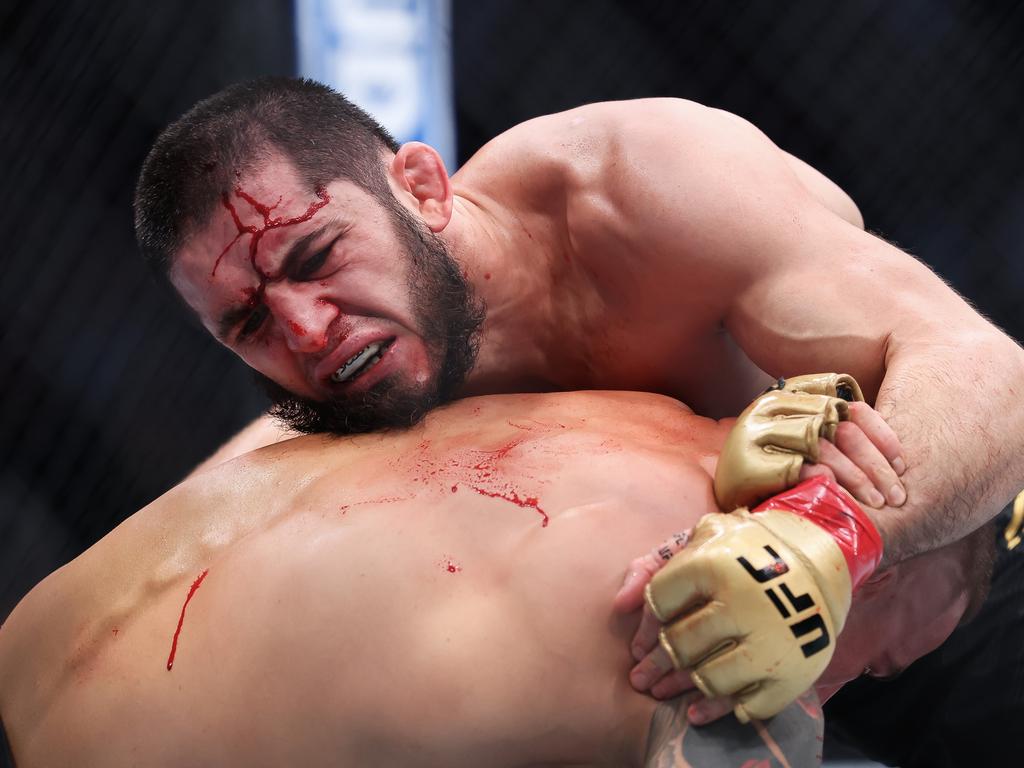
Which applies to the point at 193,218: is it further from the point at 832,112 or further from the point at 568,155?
the point at 832,112

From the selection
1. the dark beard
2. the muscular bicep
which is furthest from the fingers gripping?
the dark beard

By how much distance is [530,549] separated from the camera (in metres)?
0.89

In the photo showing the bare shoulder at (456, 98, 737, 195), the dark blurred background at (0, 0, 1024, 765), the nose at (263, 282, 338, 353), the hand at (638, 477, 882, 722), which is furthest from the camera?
the dark blurred background at (0, 0, 1024, 765)

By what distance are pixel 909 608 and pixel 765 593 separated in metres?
0.40

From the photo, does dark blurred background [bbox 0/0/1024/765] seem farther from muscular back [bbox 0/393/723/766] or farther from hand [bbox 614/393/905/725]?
hand [bbox 614/393/905/725]

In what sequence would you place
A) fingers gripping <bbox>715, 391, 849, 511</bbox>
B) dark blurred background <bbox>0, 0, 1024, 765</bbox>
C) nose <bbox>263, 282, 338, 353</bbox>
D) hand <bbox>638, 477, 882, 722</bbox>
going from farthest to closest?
dark blurred background <bbox>0, 0, 1024, 765</bbox>
nose <bbox>263, 282, 338, 353</bbox>
fingers gripping <bbox>715, 391, 849, 511</bbox>
hand <bbox>638, 477, 882, 722</bbox>

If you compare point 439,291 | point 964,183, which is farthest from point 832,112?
point 439,291

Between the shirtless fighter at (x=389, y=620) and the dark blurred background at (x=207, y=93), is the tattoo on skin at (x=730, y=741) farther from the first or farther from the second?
the dark blurred background at (x=207, y=93)

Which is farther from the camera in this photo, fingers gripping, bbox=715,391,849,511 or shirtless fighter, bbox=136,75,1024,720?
shirtless fighter, bbox=136,75,1024,720

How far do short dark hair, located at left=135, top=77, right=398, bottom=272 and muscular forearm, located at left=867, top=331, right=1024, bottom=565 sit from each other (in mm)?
620

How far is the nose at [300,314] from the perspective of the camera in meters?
1.13

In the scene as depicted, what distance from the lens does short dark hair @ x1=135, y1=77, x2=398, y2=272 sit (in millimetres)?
1164

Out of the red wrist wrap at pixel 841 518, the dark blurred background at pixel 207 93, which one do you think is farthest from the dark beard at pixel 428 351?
the dark blurred background at pixel 207 93

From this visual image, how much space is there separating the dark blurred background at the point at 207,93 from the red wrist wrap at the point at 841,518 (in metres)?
1.33
